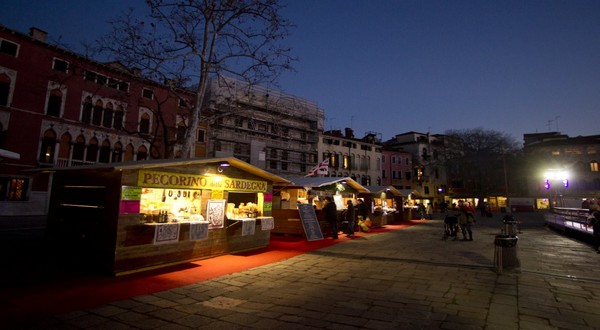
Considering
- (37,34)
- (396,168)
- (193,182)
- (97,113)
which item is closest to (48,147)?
(97,113)

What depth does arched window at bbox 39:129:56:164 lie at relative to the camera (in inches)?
960

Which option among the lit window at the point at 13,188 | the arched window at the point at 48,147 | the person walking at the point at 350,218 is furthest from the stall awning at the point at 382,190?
the lit window at the point at 13,188

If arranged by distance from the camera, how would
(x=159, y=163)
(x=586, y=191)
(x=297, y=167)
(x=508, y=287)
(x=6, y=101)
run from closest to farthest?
(x=508, y=287), (x=159, y=163), (x=6, y=101), (x=297, y=167), (x=586, y=191)

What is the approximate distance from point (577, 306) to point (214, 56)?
48.8 feet

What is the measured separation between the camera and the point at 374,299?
217 inches

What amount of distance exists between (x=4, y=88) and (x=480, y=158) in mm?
55370

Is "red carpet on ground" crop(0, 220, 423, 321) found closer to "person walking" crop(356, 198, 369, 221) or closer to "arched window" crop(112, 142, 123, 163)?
"person walking" crop(356, 198, 369, 221)

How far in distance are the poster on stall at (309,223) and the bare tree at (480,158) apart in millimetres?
40681

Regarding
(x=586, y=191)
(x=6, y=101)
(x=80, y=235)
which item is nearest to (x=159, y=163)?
(x=80, y=235)

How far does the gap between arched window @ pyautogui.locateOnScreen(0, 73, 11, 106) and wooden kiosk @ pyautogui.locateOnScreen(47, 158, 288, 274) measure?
68.1 ft

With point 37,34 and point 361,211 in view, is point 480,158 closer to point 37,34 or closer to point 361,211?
point 361,211

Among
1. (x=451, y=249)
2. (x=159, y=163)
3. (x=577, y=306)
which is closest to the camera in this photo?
(x=577, y=306)

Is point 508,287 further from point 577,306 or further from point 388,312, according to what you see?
point 388,312

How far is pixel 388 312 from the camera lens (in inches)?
191
